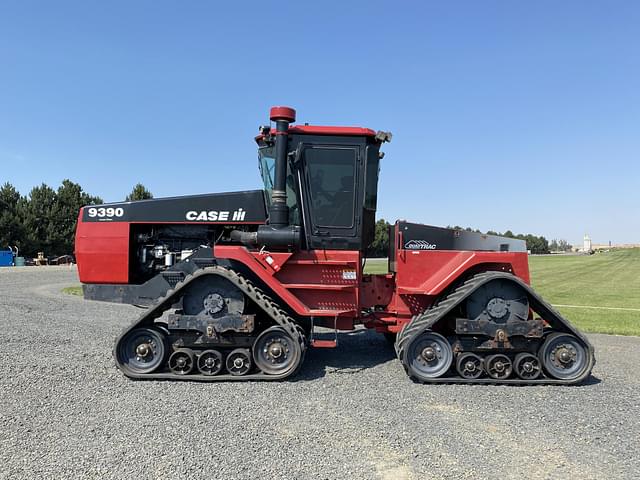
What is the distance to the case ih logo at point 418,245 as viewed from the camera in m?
6.30

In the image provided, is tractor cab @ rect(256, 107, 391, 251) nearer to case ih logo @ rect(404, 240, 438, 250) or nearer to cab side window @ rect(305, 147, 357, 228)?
cab side window @ rect(305, 147, 357, 228)

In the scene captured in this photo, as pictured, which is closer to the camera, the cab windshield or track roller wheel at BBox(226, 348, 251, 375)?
track roller wheel at BBox(226, 348, 251, 375)

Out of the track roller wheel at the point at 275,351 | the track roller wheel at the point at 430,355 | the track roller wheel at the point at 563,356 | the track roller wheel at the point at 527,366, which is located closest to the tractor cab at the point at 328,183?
the track roller wheel at the point at 275,351

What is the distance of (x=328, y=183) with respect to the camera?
613 cm

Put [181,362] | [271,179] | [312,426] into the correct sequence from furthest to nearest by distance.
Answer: [271,179] < [181,362] < [312,426]

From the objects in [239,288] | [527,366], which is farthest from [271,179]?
[527,366]

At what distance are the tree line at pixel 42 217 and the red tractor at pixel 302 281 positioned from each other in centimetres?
4433

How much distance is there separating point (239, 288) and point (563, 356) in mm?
4203

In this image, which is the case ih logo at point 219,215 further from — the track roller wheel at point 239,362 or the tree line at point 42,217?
the tree line at point 42,217

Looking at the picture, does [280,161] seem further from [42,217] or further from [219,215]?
[42,217]

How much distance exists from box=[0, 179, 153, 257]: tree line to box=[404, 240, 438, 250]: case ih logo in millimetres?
45924

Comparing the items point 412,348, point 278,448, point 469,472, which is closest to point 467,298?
point 412,348

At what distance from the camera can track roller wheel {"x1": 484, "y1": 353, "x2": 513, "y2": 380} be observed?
18.4 feet

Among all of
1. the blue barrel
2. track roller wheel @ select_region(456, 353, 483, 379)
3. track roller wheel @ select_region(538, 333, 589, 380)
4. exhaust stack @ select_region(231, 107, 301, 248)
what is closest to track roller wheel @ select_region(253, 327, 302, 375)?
exhaust stack @ select_region(231, 107, 301, 248)
